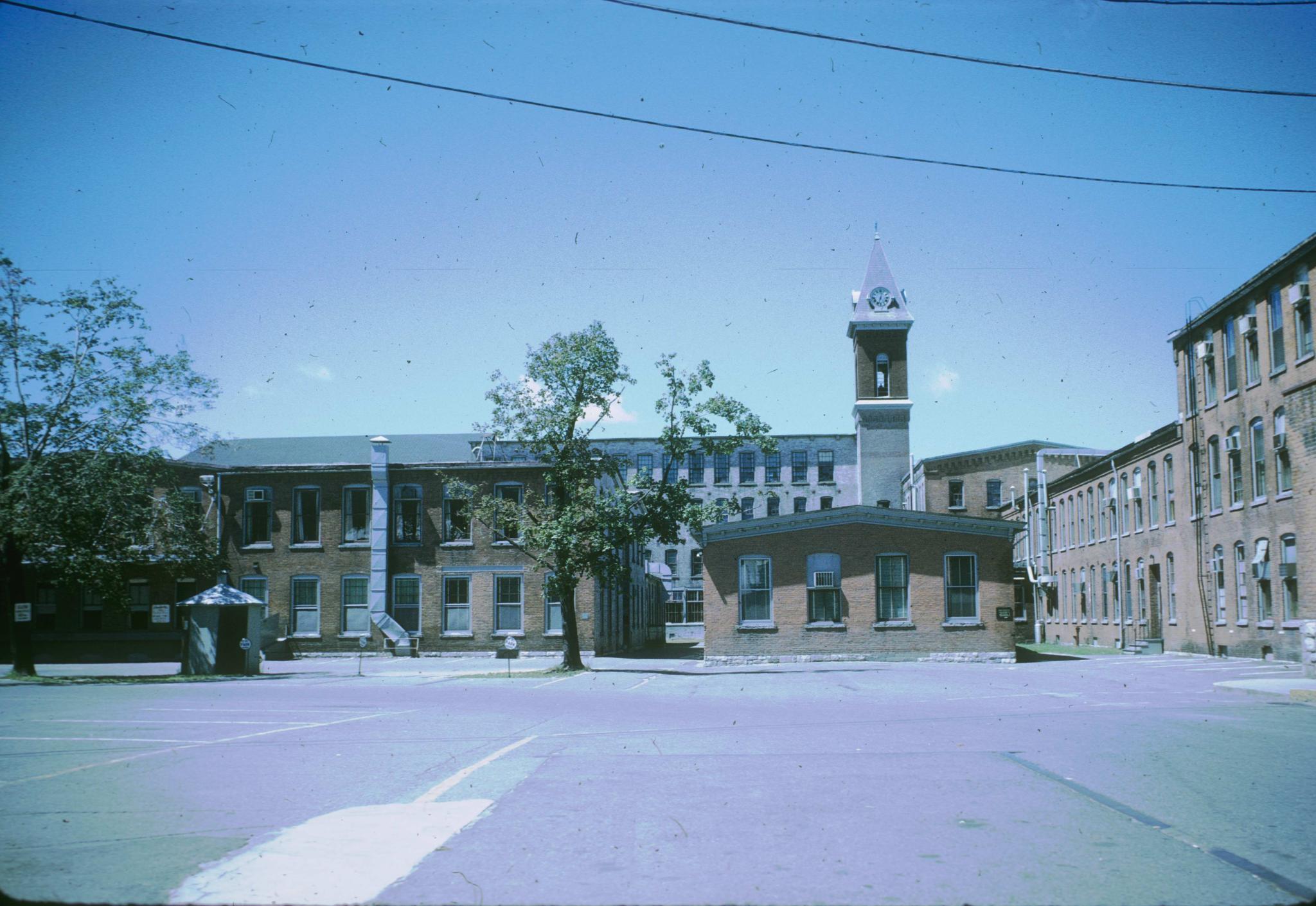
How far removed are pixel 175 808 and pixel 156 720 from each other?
362 inches

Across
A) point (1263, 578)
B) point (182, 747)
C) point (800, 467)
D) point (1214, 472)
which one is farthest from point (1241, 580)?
point (800, 467)

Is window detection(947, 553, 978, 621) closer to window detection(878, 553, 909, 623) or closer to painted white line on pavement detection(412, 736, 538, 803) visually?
window detection(878, 553, 909, 623)

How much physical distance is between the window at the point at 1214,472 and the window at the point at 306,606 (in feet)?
109

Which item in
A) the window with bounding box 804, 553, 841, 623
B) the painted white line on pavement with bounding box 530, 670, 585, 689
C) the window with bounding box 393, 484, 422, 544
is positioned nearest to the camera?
the painted white line on pavement with bounding box 530, 670, 585, 689

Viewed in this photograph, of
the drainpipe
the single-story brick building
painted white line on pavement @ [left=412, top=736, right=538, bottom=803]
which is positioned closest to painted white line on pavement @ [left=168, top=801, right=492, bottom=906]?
painted white line on pavement @ [left=412, top=736, right=538, bottom=803]

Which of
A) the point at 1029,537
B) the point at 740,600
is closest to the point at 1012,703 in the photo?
the point at 740,600

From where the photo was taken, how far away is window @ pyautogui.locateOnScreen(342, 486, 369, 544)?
44.7m

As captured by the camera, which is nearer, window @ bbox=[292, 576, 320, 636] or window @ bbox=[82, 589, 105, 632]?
window @ bbox=[82, 589, 105, 632]

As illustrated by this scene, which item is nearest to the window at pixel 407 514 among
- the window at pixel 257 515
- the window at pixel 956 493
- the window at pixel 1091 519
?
the window at pixel 257 515

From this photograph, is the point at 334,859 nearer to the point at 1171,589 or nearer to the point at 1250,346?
the point at 1250,346

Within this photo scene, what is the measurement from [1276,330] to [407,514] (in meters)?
31.2

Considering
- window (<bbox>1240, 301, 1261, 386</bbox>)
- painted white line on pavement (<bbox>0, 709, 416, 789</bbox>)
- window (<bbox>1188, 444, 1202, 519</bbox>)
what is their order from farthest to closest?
1. window (<bbox>1188, 444, 1202, 519</bbox>)
2. window (<bbox>1240, 301, 1261, 386</bbox>)
3. painted white line on pavement (<bbox>0, 709, 416, 789</bbox>)

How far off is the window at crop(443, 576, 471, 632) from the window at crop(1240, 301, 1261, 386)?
92.9 ft

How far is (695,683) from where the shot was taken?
86.4 ft
